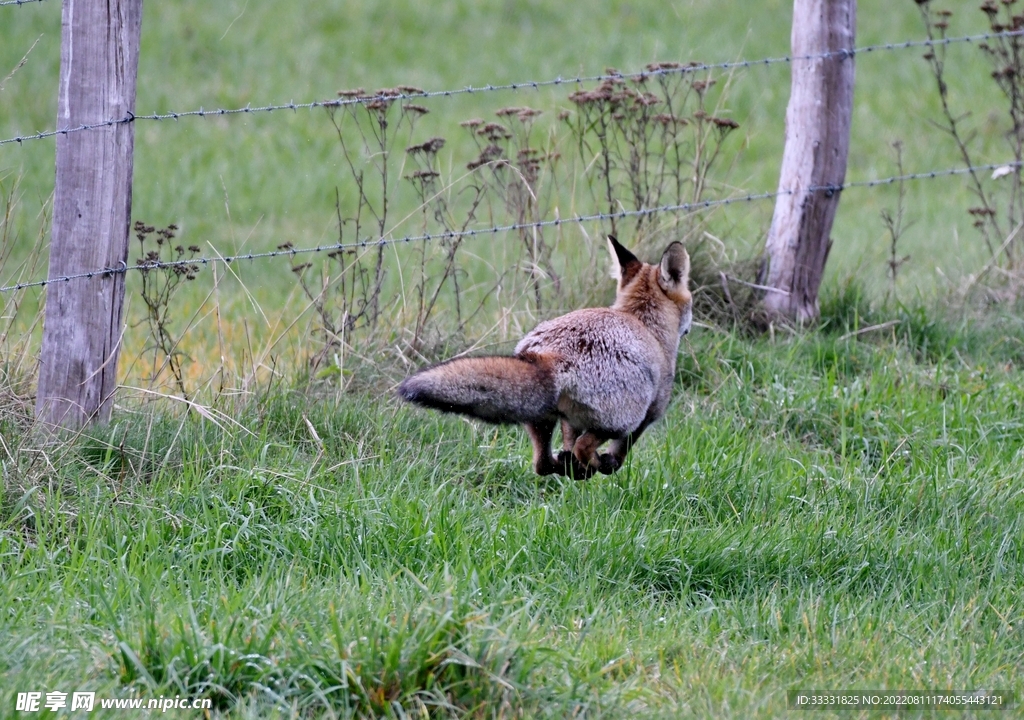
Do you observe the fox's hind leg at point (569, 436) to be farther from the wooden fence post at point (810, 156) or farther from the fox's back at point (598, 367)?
the wooden fence post at point (810, 156)

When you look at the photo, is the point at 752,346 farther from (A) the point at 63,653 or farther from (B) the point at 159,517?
(A) the point at 63,653

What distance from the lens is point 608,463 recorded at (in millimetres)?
4805

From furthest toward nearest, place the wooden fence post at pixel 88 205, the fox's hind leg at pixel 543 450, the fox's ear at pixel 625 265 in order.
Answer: the fox's ear at pixel 625 265 → the fox's hind leg at pixel 543 450 → the wooden fence post at pixel 88 205

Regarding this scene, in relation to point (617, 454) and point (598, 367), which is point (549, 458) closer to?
point (617, 454)

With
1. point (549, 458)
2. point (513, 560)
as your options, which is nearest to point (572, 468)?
point (549, 458)

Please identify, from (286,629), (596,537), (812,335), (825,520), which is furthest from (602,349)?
(812,335)

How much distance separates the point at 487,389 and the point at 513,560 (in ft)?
2.19

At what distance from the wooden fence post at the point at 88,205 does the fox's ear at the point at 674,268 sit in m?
2.43

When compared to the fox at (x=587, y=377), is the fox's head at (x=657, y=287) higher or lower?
higher

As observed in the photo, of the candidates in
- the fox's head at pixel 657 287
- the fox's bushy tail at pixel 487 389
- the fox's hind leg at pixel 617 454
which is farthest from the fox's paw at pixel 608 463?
the fox's head at pixel 657 287

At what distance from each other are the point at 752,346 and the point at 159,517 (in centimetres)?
378

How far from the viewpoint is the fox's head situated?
5.00m

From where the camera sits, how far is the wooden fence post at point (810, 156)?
6.82m

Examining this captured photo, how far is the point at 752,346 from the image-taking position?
665 cm
